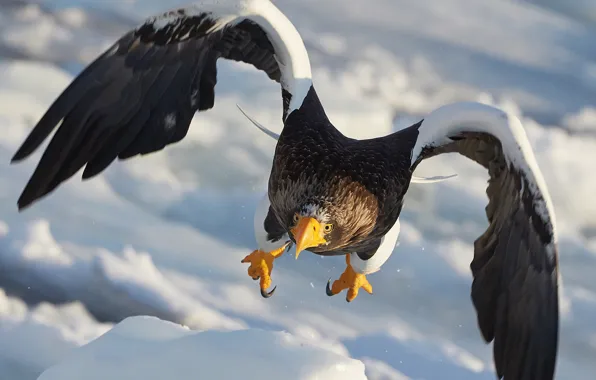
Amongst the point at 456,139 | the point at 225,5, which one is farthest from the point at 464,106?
the point at 225,5

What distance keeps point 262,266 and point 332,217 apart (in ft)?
4.11

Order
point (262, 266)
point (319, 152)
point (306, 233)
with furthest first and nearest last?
1. point (262, 266)
2. point (319, 152)
3. point (306, 233)

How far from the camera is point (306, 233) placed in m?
3.20

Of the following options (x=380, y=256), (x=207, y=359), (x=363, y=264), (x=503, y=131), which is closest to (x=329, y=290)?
(x=363, y=264)

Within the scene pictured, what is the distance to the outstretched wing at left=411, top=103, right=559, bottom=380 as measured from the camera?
339 centimetres

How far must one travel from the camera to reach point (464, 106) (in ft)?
11.5

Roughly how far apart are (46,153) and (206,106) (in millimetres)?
681

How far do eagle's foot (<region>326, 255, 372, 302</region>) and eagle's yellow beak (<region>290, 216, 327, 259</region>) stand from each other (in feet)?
4.15

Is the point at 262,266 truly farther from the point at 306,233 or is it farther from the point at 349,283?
the point at 306,233

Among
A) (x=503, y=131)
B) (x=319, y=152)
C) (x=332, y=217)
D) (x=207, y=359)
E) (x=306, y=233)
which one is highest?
(x=503, y=131)

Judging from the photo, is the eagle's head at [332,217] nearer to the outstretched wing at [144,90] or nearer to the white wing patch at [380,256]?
the outstretched wing at [144,90]

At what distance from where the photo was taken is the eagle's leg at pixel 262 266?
4.48 meters

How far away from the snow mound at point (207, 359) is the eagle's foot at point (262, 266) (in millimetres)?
784

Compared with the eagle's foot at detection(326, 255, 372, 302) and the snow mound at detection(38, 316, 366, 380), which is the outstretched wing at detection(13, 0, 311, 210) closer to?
the snow mound at detection(38, 316, 366, 380)
